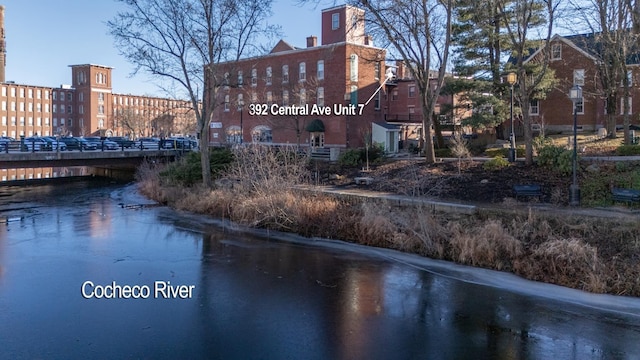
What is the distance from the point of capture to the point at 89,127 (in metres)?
110

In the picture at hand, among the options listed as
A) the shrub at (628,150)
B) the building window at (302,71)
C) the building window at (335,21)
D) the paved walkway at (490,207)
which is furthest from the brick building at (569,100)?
the paved walkway at (490,207)

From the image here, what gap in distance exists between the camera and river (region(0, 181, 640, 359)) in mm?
9898

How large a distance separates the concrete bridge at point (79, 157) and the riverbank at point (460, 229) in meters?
20.6

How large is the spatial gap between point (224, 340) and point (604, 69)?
30447mm

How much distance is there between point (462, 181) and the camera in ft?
77.2

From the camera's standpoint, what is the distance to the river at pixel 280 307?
390 inches

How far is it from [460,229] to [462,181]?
251 inches

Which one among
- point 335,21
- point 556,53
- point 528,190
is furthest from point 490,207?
point 335,21

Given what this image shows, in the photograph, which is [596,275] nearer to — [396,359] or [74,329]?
[396,359]

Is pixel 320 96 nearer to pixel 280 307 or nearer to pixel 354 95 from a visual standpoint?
pixel 354 95

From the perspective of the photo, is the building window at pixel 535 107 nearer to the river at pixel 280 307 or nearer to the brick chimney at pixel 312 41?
the brick chimney at pixel 312 41

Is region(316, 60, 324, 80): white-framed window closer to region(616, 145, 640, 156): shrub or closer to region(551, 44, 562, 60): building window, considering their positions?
region(551, 44, 562, 60): building window

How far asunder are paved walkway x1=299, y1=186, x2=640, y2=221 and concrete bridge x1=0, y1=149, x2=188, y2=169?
Answer: 26718mm

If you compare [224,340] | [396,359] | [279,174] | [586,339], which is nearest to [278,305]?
[224,340]
